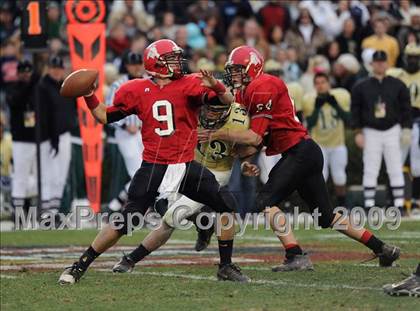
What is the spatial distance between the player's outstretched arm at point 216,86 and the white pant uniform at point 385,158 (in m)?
6.26

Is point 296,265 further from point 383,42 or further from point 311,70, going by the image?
point 383,42

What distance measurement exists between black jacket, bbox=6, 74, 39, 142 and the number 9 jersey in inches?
206

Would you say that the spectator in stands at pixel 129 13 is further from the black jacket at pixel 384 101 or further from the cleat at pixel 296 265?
the cleat at pixel 296 265

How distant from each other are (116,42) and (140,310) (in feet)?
35.8

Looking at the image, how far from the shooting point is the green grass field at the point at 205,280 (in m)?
6.66

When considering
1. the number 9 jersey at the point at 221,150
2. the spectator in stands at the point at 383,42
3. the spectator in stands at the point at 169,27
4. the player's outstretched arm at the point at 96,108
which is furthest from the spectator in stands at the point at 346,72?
the player's outstretched arm at the point at 96,108

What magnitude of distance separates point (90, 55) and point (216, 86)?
19.9 feet

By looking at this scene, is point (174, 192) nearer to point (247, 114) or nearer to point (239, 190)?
point (247, 114)

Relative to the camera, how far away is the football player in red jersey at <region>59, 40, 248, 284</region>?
7.75 meters

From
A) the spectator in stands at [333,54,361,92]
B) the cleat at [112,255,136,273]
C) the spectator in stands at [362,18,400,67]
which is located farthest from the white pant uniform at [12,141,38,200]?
the cleat at [112,255,136,273]

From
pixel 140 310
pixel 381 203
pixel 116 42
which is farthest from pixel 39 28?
pixel 140 310

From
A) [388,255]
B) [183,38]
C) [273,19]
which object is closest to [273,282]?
[388,255]

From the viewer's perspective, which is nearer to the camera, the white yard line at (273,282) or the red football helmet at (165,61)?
the white yard line at (273,282)

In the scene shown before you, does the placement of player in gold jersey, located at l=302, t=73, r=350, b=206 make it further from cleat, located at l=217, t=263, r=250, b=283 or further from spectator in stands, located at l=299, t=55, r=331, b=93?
cleat, located at l=217, t=263, r=250, b=283
